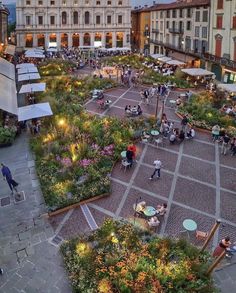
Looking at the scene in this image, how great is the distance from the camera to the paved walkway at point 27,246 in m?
11.4

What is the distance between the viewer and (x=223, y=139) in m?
21.3

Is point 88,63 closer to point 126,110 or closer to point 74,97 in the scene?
point 74,97

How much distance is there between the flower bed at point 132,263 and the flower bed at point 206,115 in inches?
520

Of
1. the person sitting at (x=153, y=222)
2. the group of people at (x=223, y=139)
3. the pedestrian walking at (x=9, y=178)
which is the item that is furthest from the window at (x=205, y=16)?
the person sitting at (x=153, y=222)

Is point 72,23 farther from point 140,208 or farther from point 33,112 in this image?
point 140,208

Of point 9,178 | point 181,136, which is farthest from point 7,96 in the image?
point 181,136

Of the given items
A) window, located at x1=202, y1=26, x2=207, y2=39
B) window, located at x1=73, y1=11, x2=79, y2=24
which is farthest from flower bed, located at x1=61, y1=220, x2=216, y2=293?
window, located at x1=73, y1=11, x2=79, y2=24

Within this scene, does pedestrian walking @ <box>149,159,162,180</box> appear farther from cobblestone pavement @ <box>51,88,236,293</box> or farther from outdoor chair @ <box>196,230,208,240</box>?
outdoor chair @ <box>196,230,208,240</box>

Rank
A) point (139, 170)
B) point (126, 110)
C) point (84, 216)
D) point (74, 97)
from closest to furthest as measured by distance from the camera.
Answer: point (84, 216)
point (139, 170)
point (126, 110)
point (74, 97)

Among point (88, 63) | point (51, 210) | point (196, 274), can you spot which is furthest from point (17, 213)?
point (88, 63)

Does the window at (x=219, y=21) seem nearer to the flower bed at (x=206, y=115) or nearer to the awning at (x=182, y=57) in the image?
the awning at (x=182, y=57)

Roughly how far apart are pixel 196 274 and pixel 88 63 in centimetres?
4772

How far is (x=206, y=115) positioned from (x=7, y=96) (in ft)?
48.1

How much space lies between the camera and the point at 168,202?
52.2 ft
